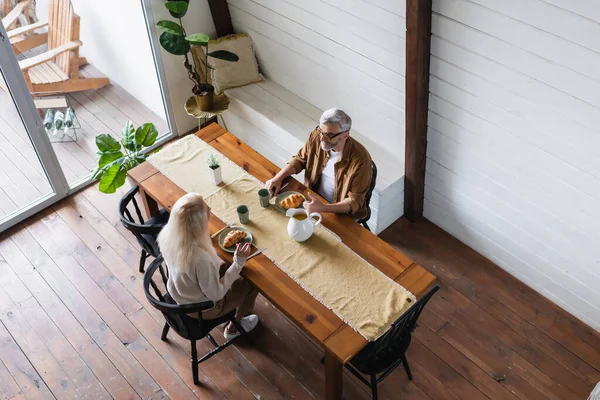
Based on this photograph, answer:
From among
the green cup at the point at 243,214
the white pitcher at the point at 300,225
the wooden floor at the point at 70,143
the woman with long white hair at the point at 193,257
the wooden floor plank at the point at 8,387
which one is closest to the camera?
the woman with long white hair at the point at 193,257

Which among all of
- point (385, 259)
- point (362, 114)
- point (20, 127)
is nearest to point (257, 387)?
point (385, 259)

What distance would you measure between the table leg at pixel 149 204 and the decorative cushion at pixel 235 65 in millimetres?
1275

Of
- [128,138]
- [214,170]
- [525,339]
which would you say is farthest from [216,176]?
[525,339]

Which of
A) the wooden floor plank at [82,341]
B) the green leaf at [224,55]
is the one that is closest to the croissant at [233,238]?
the wooden floor plank at [82,341]

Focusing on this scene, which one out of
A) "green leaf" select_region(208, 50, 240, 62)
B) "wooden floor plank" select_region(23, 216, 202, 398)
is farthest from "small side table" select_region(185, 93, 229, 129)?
"wooden floor plank" select_region(23, 216, 202, 398)

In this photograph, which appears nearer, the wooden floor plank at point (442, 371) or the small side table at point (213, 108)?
the wooden floor plank at point (442, 371)

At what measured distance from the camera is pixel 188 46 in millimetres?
4312

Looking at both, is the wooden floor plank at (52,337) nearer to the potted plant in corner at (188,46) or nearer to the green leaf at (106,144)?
the green leaf at (106,144)

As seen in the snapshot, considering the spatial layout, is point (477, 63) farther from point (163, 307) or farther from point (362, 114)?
point (163, 307)

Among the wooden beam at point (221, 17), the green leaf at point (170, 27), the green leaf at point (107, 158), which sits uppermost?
the green leaf at point (170, 27)

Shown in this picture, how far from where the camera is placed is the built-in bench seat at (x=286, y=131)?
4090mm

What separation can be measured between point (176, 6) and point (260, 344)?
2344 millimetres

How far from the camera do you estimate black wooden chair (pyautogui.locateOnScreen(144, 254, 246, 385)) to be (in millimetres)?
2971

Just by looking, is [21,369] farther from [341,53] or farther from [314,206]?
[341,53]
